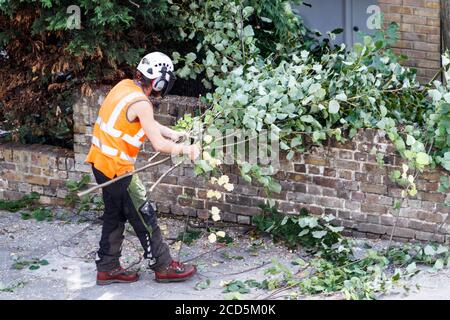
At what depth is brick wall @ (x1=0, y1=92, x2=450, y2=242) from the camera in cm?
791

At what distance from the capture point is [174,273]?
7.50m

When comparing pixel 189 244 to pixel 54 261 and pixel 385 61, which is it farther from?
pixel 385 61

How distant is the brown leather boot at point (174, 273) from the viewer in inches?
295

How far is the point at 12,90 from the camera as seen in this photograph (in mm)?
9070

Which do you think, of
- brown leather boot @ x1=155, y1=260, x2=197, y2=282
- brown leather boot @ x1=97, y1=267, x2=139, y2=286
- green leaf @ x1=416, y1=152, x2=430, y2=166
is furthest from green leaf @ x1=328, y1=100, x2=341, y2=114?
brown leather boot @ x1=97, y1=267, x2=139, y2=286

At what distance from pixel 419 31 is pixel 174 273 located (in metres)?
4.25

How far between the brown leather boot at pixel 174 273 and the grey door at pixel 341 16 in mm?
4440

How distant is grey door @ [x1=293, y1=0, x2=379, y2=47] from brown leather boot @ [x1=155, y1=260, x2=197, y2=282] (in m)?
4.44

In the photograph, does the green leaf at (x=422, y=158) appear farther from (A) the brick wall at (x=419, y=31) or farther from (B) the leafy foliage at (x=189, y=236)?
(A) the brick wall at (x=419, y=31)

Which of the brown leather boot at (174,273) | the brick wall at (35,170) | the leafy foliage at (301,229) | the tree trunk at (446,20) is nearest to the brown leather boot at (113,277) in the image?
the brown leather boot at (174,273)

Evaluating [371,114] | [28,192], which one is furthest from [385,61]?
[28,192]

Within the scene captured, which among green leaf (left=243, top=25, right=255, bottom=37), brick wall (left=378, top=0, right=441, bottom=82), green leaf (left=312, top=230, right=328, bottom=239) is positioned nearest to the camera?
green leaf (left=312, top=230, right=328, bottom=239)

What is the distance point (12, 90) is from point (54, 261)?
188cm

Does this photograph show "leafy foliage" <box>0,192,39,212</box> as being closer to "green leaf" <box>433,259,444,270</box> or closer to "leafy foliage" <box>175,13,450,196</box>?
"leafy foliage" <box>175,13,450,196</box>
